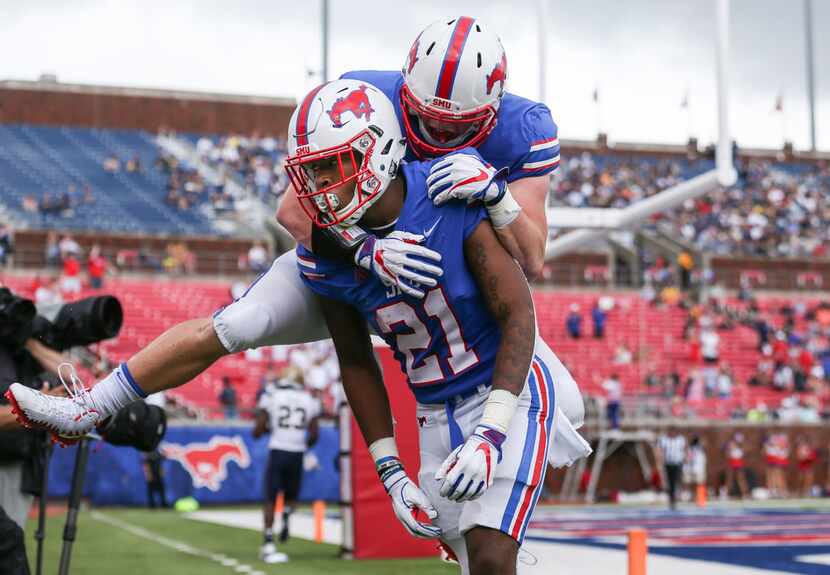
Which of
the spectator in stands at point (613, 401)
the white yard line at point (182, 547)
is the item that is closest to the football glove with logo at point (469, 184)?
the white yard line at point (182, 547)

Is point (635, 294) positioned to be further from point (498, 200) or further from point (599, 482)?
point (498, 200)

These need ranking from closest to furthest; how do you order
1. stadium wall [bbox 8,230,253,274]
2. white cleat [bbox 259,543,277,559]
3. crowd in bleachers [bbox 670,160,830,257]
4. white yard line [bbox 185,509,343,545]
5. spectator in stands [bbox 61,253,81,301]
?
white cleat [bbox 259,543,277,559] → white yard line [bbox 185,509,343,545] → spectator in stands [bbox 61,253,81,301] → stadium wall [bbox 8,230,253,274] → crowd in bleachers [bbox 670,160,830,257]

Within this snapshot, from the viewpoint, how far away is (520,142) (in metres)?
4.11

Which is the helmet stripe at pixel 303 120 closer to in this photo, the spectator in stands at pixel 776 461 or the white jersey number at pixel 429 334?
the white jersey number at pixel 429 334

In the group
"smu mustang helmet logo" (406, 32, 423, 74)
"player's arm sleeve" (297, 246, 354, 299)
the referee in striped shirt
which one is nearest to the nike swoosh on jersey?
Answer: "player's arm sleeve" (297, 246, 354, 299)

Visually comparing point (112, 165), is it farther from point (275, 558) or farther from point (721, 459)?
point (275, 558)

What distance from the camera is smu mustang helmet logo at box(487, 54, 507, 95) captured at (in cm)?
393

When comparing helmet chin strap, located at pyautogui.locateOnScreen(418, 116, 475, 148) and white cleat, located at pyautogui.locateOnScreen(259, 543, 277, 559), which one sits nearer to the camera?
helmet chin strap, located at pyautogui.locateOnScreen(418, 116, 475, 148)

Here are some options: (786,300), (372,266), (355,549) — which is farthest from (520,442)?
(786,300)

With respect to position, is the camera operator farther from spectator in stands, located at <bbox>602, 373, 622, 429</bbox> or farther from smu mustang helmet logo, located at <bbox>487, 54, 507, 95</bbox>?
spectator in stands, located at <bbox>602, 373, 622, 429</bbox>

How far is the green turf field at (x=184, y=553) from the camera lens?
9.20m

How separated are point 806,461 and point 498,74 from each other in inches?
802

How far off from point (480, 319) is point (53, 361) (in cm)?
283

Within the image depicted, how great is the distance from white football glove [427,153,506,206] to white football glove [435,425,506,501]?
64cm
